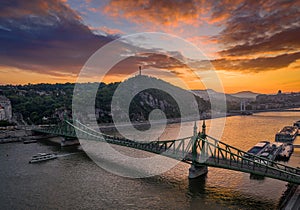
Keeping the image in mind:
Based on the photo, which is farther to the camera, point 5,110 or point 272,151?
point 5,110

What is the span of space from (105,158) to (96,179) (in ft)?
30.1

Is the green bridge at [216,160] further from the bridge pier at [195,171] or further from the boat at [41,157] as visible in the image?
the boat at [41,157]

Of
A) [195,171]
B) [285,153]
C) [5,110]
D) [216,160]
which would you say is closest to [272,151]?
[285,153]

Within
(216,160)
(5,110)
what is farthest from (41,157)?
(5,110)

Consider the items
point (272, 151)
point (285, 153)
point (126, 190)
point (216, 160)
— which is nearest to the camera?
point (126, 190)

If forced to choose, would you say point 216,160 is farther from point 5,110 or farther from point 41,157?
point 5,110

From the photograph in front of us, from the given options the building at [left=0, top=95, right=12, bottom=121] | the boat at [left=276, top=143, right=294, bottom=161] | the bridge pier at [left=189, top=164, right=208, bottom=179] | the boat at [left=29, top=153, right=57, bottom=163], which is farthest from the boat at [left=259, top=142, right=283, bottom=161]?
the building at [left=0, top=95, right=12, bottom=121]

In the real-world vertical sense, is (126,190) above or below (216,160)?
below

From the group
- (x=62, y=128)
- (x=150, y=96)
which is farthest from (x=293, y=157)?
(x=150, y=96)

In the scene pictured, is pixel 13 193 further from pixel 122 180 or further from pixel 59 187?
pixel 122 180

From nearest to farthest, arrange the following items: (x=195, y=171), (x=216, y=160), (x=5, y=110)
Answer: (x=216, y=160)
(x=195, y=171)
(x=5, y=110)

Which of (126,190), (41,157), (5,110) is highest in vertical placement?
(5,110)

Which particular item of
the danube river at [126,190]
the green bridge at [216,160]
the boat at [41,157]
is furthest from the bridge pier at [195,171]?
the boat at [41,157]

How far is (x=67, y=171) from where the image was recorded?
31031 millimetres
